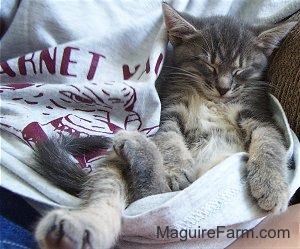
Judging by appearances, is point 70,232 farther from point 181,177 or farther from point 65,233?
point 181,177

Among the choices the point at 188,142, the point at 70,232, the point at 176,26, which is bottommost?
the point at 188,142

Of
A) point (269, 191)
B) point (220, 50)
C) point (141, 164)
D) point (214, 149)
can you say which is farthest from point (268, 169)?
point (220, 50)

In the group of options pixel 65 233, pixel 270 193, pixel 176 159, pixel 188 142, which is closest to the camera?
pixel 65 233

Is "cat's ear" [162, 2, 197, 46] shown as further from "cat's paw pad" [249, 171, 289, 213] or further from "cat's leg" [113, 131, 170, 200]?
"cat's paw pad" [249, 171, 289, 213]

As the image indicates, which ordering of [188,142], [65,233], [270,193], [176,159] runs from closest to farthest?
[65,233] < [270,193] < [176,159] < [188,142]

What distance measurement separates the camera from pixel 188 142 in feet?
4.06

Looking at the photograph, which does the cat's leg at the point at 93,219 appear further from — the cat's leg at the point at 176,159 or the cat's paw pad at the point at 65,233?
the cat's leg at the point at 176,159

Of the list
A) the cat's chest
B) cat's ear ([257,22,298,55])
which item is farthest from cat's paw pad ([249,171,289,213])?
cat's ear ([257,22,298,55])

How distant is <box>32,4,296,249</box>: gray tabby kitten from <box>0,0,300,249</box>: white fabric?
4cm

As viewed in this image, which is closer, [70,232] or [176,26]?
[70,232]

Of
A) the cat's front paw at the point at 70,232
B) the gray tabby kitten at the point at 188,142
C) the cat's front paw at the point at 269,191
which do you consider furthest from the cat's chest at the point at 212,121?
the cat's front paw at the point at 70,232

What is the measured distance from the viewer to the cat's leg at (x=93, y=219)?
806 mm

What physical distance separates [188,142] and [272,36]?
397 millimetres

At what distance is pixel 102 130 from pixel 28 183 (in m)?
0.26
